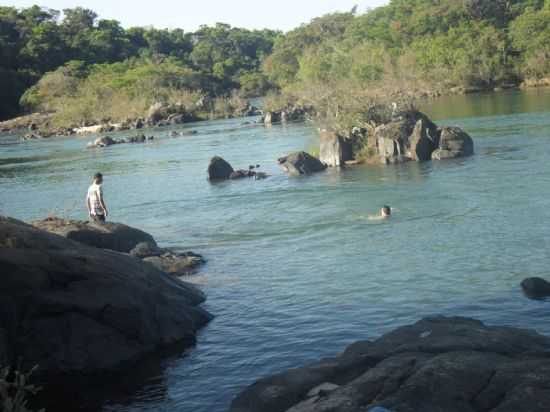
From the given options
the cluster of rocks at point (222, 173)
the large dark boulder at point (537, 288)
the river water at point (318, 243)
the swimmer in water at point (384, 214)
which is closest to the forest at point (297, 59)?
the cluster of rocks at point (222, 173)

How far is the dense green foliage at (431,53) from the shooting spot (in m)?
72.6

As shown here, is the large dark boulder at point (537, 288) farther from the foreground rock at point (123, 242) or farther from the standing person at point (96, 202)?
the standing person at point (96, 202)

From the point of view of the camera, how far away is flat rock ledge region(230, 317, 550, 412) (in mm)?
8938

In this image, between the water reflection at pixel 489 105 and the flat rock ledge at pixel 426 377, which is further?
the water reflection at pixel 489 105

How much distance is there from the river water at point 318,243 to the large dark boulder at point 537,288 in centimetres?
23

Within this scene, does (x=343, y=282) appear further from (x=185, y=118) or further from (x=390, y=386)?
(x=185, y=118)

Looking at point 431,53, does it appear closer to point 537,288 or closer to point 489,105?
point 489,105

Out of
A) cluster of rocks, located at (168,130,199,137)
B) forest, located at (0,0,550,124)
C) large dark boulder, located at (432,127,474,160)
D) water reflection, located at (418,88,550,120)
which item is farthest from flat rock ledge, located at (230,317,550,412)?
cluster of rocks, located at (168,130,199,137)

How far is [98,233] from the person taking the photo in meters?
23.6

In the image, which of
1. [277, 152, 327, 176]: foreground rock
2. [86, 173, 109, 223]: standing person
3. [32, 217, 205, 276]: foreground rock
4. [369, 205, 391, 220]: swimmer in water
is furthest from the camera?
[277, 152, 327, 176]: foreground rock

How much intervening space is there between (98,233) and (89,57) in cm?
14214

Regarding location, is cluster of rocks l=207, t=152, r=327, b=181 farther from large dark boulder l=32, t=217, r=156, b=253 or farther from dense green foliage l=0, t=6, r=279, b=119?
dense green foliage l=0, t=6, r=279, b=119

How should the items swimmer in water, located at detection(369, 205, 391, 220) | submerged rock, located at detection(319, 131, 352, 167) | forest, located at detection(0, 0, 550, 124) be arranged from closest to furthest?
swimmer in water, located at detection(369, 205, 391, 220)
submerged rock, located at detection(319, 131, 352, 167)
forest, located at detection(0, 0, 550, 124)

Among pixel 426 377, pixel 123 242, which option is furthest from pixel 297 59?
pixel 426 377
